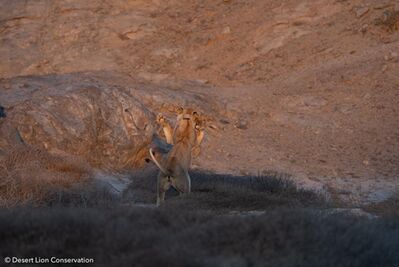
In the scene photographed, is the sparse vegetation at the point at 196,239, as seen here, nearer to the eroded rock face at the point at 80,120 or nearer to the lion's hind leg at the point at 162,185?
the lion's hind leg at the point at 162,185

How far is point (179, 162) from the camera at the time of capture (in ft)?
35.3

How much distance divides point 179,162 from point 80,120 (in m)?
3.48

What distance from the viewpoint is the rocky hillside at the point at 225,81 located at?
1387 cm

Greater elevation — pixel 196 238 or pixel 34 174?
pixel 196 238

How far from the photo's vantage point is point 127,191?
1205cm

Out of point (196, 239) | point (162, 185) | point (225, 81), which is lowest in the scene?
point (162, 185)

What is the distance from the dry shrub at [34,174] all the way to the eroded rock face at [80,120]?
1.76ft

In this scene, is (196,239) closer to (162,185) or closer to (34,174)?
(162,185)

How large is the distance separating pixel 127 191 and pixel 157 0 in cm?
1311

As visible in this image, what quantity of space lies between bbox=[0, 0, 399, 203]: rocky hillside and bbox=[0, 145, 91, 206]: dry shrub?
0.66 meters

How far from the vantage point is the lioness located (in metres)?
10.6

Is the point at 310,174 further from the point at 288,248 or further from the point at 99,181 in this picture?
the point at 288,248

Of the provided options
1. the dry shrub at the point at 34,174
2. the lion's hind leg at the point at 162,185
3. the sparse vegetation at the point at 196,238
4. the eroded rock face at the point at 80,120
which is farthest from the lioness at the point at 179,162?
the sparse vegetation at the point at 196,238

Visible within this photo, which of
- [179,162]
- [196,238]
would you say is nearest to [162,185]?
[179,162]
